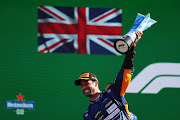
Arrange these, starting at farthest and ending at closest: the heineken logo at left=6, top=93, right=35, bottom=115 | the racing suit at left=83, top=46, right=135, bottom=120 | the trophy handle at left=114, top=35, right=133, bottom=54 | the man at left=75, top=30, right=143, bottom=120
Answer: the heineken logo at left=6, top=93, right=35, bottom=115 → the man at left=75, top=30, right=143, bottom=120 → the racing suit at left=83, top=46, right=135, bottom=120 → the trophy handle at left=114, top=35, right=133, bottom=54

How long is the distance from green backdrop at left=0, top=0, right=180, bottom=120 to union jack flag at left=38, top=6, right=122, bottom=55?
0.11m

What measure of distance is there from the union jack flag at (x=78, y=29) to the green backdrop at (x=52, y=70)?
11 cm

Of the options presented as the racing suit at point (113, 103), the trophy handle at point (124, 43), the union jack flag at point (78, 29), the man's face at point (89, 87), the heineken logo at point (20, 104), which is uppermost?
the union jack flag at point (78, 29)

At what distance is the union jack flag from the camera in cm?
595

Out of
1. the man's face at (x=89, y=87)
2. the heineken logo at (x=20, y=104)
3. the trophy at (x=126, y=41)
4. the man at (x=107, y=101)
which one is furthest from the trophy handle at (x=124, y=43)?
the heineken logo at (x=20, y=104)

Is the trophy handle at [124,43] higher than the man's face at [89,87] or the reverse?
higher

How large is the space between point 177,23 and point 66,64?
7.83ft

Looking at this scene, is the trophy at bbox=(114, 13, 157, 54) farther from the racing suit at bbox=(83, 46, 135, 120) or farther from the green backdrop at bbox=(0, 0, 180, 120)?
the green backdrop at bbox=(0, 0, 180, 120)

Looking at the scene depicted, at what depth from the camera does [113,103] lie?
2992mm

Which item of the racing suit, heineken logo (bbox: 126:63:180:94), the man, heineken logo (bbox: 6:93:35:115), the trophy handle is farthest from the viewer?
heineken logo (bbox: 126:63:180:94)

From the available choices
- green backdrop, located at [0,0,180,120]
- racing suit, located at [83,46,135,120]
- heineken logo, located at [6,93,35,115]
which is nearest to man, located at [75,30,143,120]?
racing suit, located at [83,46,135,120]

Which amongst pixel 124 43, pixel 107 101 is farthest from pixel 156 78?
pixel 124 43

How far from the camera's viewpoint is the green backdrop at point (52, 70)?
5.88 meters

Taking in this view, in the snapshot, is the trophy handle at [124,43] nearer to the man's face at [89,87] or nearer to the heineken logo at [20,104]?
the man's face at [89,87]
